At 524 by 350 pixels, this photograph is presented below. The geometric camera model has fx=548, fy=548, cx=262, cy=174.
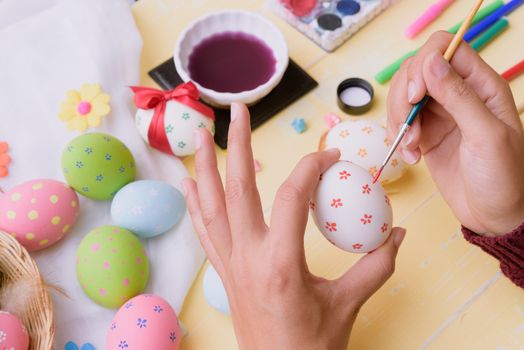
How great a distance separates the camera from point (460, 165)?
921mm

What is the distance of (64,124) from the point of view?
111 centimetres

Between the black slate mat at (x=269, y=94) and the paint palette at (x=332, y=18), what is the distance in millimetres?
89

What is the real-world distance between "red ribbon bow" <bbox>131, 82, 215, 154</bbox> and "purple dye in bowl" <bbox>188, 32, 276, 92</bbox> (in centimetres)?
9

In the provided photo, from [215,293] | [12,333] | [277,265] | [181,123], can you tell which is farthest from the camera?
[181,123]

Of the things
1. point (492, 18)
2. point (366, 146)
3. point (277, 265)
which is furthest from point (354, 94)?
point (277, 265)

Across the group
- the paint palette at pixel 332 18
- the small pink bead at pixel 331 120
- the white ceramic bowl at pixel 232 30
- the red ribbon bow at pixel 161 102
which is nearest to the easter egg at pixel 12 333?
the red ribbon bow at pixel 161 102

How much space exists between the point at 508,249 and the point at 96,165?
70 cm

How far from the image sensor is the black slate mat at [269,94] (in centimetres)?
111

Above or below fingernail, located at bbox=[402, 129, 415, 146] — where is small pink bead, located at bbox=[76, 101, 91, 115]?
below

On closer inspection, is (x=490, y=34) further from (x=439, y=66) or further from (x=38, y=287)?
(x=38, y=287)

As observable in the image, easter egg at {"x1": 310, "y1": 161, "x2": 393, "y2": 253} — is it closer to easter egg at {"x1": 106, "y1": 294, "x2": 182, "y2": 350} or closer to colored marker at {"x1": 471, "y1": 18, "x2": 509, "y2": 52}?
easter egg at {"x1": 106, "y1": 294, "x2": 182, "y2": 350}

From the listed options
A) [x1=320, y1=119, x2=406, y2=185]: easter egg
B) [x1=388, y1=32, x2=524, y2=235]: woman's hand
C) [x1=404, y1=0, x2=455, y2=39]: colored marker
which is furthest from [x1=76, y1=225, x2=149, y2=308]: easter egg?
[x1=404, y1=0, x2=455, y2=39]: colored marker

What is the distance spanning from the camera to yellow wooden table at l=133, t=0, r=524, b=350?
885mm

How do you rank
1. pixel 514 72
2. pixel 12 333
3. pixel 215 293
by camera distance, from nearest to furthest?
pixel 12 333
pixel 215 293
pixel 514 72
